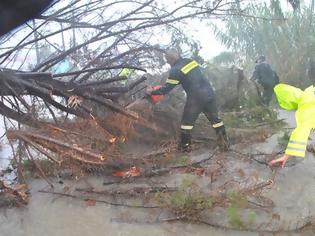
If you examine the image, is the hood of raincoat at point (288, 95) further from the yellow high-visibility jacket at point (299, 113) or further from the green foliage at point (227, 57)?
the green foliage at point (227, 57)

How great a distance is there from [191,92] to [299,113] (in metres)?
2.36

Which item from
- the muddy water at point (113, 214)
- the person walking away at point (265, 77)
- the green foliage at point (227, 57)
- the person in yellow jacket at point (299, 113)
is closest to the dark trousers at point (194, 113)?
the muddy water at point (113, 214)

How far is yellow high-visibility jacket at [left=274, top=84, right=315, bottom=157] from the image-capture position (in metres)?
3.88

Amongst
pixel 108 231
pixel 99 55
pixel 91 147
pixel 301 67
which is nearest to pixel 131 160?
pixel 91 147

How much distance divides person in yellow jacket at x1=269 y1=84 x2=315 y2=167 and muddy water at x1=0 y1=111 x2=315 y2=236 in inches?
32.0

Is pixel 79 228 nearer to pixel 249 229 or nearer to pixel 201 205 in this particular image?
pixel 201 205

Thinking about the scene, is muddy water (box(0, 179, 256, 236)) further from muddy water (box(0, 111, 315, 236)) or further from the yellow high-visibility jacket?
the yellow high-visibility jacket

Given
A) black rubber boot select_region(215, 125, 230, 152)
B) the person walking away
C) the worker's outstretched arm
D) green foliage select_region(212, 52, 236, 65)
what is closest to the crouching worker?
black rubber boot select_region(215, 125, 230, 152)

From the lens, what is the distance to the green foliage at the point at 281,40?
13.7 m

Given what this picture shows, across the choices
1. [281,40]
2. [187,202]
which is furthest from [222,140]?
[281,40]

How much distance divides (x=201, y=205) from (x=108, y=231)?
→ 1065 millimetres

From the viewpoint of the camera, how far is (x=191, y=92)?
6172mm

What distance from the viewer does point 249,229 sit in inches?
163

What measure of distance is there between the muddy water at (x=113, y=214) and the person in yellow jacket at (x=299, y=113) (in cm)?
81
